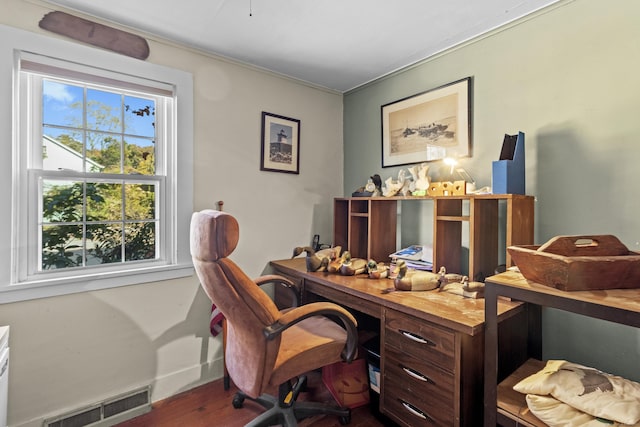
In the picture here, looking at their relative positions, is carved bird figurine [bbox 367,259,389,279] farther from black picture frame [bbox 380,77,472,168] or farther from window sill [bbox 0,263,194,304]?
window sill [bbox 0,263,194,304]

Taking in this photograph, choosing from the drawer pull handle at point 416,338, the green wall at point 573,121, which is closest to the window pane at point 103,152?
the drawer pull handle at point 416,338

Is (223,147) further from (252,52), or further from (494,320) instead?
(494,320)

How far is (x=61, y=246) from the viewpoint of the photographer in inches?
71.1

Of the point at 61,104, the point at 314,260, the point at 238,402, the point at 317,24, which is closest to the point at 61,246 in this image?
the point at 61,104

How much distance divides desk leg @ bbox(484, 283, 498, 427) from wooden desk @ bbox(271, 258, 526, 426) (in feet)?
0.20

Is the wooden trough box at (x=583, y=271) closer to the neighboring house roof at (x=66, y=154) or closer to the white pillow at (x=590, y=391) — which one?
the white pillow at (x=590, y=391)

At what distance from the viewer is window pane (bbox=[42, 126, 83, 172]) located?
5.77ft

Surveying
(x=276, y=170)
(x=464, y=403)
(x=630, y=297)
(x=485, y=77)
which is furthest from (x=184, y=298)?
(x=485, y=77)

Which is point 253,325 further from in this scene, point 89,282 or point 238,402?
point 89,282

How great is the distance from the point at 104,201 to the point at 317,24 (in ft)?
5.67

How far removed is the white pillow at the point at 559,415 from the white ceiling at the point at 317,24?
6.22 feet

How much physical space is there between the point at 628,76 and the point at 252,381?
2.27 metres

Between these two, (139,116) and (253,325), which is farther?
(139,116)

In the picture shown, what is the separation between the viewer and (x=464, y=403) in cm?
131
